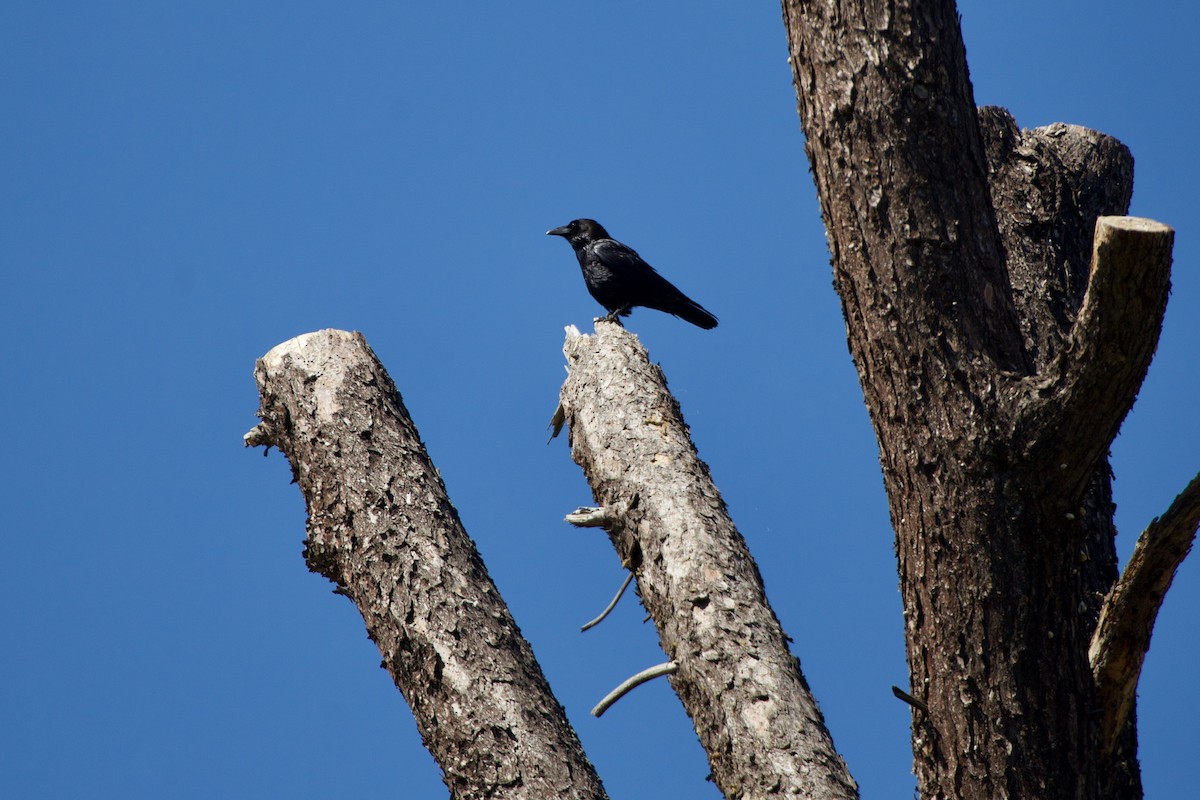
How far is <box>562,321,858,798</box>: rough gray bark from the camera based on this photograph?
3.37m

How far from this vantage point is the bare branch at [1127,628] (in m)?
2.62

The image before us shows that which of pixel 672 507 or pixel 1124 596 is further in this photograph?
pixel 672 507

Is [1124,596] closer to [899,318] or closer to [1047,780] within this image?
[1047,780]

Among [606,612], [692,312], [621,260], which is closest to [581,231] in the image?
[621,260]

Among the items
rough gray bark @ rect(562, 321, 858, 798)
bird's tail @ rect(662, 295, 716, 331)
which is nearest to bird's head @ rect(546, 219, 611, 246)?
bird's tail @ rect(662, 295, 716, 331)

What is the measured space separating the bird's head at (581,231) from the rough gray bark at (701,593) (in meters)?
3.70

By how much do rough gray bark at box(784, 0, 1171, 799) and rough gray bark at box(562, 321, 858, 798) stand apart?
729 millimetres

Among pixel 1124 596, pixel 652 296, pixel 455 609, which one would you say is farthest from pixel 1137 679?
pixel 652 296

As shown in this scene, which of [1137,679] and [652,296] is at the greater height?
[652,296]

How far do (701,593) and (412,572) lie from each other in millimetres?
1016

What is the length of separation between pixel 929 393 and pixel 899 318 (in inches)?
7.6

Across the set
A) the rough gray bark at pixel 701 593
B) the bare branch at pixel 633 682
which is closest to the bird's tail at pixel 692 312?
the rough gray bark at pixel 701 593

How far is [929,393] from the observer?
261 cm

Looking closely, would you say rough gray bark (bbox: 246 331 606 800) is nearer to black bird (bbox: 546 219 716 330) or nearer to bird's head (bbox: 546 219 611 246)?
black bird (bbox: 546 219 716 330)
